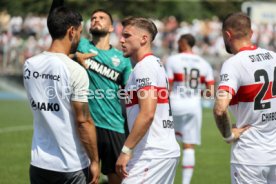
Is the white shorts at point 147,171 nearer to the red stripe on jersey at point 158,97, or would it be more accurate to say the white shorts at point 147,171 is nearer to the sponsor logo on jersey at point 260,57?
the red stripe on jersey at point 158,97

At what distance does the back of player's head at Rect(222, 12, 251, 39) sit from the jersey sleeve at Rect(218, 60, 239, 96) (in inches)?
12.8

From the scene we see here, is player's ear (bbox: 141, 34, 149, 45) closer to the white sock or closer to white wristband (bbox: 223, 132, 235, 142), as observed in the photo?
white wristband (bbox: 223, 132, 235, 142)

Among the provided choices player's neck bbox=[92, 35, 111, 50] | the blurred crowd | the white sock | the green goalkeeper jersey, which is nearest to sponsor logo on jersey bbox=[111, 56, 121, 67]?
the green goalkeeper jersey

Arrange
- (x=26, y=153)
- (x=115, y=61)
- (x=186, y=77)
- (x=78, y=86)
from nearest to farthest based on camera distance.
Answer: (x=78, y=86), (x=115, y=61), (x=186, y=77), (x=26, y=153)

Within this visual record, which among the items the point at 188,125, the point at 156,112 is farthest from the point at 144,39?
the point at 188,125

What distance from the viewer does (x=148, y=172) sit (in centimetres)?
633

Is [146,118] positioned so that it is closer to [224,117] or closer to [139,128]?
[139,128]

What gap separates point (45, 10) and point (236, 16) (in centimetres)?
3599

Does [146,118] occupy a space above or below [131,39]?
below

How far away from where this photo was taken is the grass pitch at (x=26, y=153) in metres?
12.0

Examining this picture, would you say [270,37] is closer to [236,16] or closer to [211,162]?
[211,162]

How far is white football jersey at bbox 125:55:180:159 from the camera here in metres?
6.31

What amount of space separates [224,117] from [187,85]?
6.72 m

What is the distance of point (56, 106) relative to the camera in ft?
19.7
